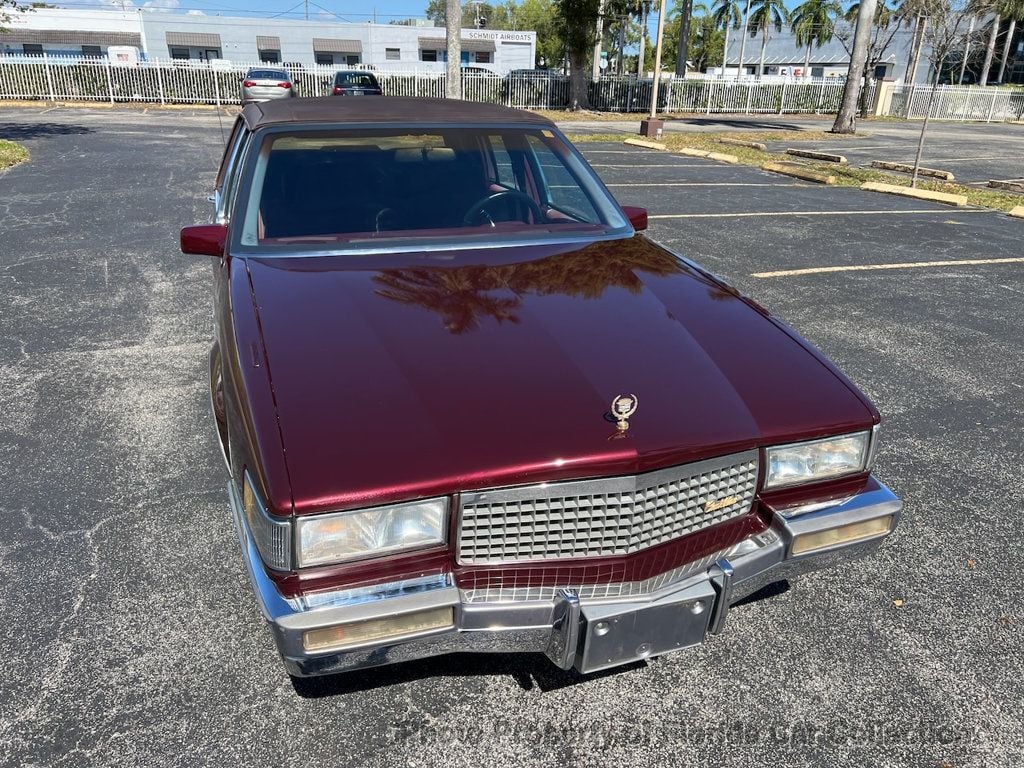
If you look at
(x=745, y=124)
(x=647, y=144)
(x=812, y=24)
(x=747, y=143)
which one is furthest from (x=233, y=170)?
(x=812, y=24)

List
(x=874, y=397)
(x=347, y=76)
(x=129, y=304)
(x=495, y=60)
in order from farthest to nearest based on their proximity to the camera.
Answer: (x=495, y=60) < (x=347, y=76) < (x=129, y=304) < (x=874, y=397)

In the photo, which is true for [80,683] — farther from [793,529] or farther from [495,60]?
[495,60]

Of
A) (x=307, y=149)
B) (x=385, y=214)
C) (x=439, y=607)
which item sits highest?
(x=307, y=149)

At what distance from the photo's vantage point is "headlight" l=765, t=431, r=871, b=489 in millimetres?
2201

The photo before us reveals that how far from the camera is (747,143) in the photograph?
19.3 metres

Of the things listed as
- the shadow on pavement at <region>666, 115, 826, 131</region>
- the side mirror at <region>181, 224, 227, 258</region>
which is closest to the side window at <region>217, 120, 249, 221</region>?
the side mirror at <region>181, 224, 227, 258</region>

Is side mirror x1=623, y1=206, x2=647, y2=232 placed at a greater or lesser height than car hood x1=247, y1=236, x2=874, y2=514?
greater

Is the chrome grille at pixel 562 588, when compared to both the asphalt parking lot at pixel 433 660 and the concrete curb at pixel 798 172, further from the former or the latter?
the concrete curb at pixel 798 172

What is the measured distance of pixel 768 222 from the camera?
933 cm

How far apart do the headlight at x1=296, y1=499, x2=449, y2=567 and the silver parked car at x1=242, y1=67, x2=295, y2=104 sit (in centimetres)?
2597

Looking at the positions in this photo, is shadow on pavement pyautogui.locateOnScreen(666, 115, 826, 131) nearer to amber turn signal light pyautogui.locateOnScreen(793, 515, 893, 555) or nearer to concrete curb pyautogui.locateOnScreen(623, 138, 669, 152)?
concrete curb pyautogui.locateOnScreen(623, 138, 669, 152)

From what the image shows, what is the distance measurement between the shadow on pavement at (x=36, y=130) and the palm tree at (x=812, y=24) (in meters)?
52.0

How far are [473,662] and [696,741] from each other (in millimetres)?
707

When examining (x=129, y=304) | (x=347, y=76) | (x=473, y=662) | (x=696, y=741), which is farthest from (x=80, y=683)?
(x=347, y=76)
